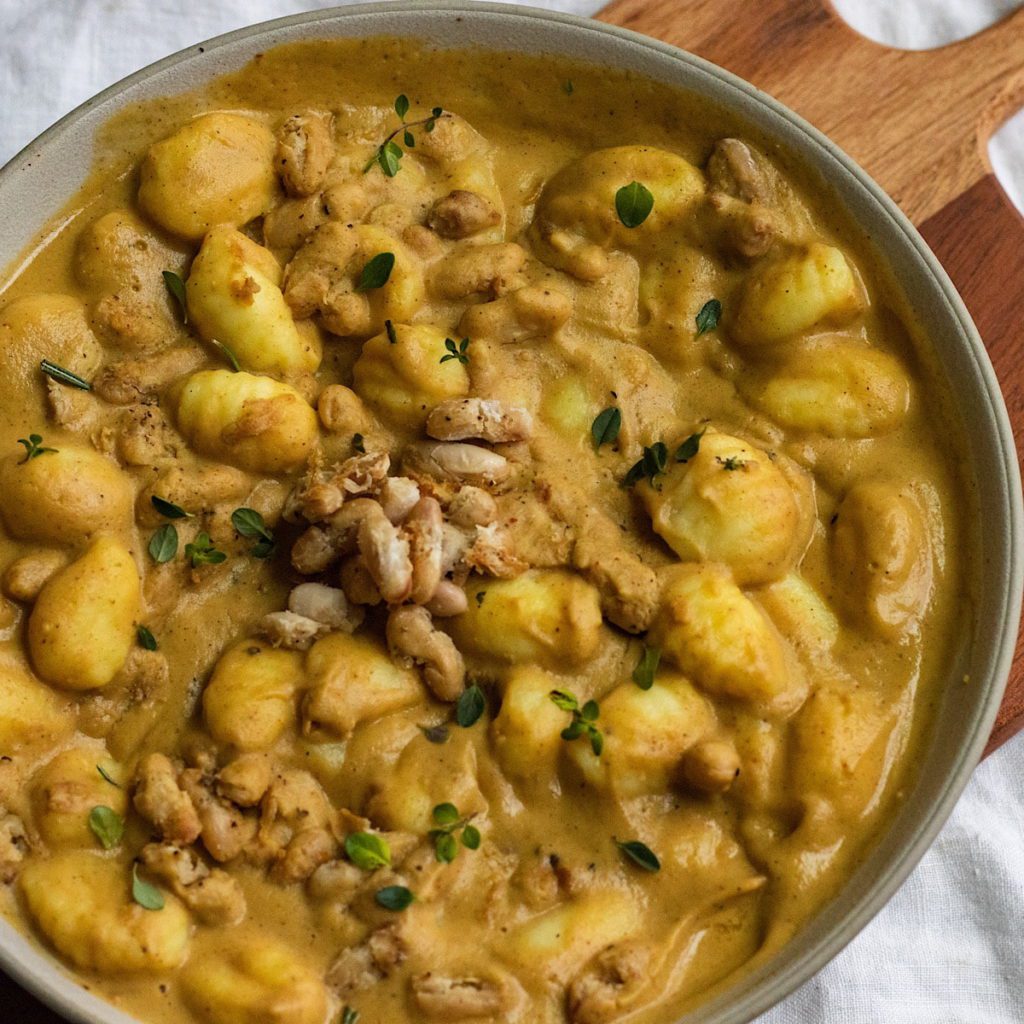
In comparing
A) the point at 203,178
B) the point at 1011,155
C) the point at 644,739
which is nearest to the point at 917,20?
the point at 1011,155

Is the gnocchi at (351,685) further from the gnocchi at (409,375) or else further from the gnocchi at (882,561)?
the gnocchi at (882,561)

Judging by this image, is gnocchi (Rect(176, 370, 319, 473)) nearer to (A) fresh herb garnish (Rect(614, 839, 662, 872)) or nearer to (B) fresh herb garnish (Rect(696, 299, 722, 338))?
(B) fresh herb garnish (Rect(696, 299, 722, 338))

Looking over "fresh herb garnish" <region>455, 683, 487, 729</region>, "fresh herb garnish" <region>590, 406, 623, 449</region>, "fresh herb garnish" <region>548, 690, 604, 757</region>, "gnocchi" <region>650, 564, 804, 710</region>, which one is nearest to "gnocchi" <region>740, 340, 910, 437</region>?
"fresh herb garnish" <region>590, 406, 623, 449</region>

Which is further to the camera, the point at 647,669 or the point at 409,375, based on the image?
the point at 409,375

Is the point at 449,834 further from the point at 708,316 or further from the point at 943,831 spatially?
Answer: the point at 943,831

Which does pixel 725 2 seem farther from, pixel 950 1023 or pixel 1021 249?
pixel 950 1023

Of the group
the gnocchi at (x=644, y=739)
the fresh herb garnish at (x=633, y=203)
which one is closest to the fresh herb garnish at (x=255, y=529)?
the gnocchi at (x=644, y=739)
